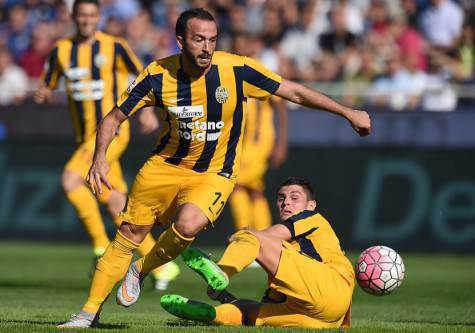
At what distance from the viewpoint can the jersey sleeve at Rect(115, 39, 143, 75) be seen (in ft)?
35.9

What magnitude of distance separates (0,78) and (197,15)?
11.6 meters

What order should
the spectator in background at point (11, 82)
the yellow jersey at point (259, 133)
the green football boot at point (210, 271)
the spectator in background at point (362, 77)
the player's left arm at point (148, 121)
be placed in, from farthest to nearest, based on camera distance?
the spectator in background at point (11, 82) → the spectator in background at point (362, 77) → the yellow jersey at point (259, 133) → the player's left arm at point (148, 121) → the green football boot at point (210, 271)

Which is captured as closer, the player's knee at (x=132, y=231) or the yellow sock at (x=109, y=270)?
the yellow sock at (x=109, y=270)

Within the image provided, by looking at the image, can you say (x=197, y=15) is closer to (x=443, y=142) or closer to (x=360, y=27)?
(x=443, y=142)

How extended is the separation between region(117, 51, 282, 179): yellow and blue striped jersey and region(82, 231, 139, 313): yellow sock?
676mm

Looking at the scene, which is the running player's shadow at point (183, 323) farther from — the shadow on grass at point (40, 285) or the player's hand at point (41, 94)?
the player's hand at point (41, 94)

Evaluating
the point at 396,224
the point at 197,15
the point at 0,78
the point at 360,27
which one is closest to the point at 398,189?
the point at 396,224

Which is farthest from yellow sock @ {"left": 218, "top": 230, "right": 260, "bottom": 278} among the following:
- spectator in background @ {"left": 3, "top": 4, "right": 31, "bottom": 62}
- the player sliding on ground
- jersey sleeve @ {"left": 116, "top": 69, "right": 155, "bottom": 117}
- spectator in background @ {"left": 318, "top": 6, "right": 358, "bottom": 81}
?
spectator in background @ {"left": 3, "top": 4, "right": 31, "bottom": 62}

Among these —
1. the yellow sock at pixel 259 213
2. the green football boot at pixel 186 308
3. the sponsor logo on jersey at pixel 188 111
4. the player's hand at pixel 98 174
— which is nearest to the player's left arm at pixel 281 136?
the yellow sock at pixel 259 213

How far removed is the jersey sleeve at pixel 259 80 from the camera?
290 inches

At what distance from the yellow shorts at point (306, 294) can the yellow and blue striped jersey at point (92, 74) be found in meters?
4.14

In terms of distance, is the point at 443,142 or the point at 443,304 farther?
the point at 443,142

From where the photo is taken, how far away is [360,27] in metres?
17.8

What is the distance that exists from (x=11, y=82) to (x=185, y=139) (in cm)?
1105
